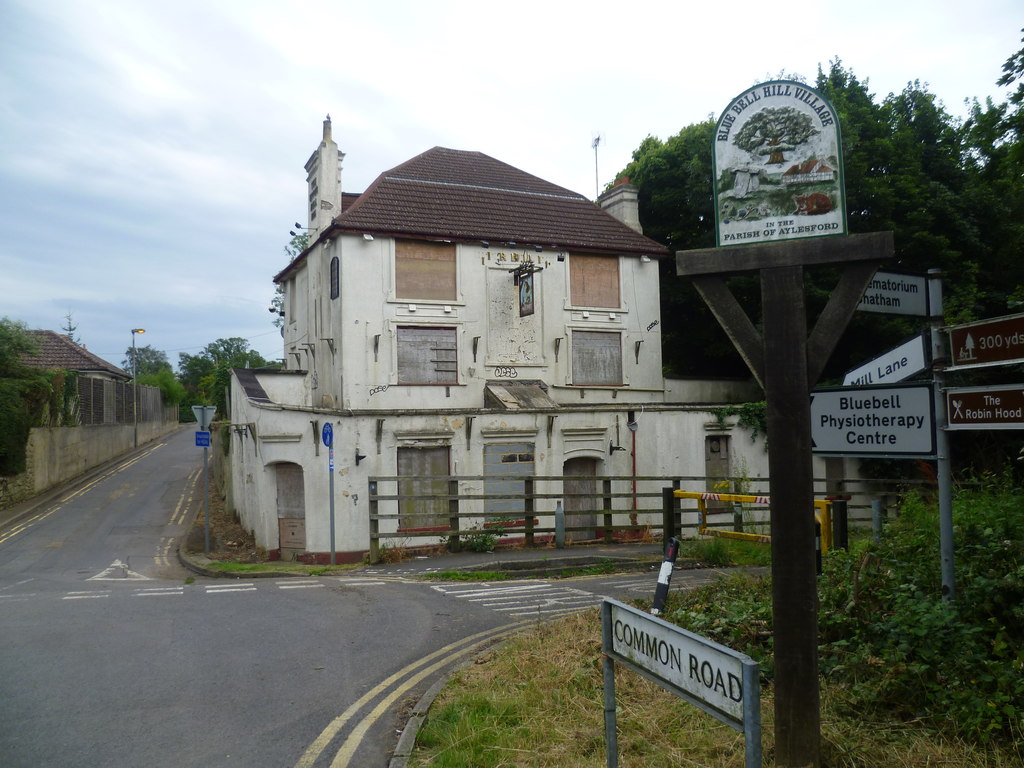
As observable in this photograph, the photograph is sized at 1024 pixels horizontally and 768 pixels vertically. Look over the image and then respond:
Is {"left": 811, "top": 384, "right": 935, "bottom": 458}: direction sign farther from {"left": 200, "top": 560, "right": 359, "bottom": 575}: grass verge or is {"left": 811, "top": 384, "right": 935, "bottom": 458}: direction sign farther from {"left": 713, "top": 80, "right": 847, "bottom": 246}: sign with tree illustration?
{"left": 200, "top": 560, "right": 359, "bottom": 575}: grass verge

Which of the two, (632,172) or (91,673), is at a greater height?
(632,172)

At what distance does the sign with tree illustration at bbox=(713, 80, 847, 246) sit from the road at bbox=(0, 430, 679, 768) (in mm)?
4488

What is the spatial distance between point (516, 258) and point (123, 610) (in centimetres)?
1512

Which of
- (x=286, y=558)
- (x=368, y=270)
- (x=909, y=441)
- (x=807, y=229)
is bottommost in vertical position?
(x=286, y=558)

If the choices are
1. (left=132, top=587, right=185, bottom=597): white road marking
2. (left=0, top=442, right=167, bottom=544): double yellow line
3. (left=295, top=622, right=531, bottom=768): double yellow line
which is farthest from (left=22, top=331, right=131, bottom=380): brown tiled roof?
(left=295, top=622, right=531, bottom=768): double yellow line

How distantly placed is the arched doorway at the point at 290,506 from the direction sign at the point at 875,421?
14.9 meters

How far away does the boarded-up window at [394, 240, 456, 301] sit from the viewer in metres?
21.5

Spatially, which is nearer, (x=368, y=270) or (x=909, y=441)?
(x=909, y=441)

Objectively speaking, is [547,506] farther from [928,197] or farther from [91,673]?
[928,197]

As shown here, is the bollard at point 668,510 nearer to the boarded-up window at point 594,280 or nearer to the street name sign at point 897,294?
the street name sign at point 897,294

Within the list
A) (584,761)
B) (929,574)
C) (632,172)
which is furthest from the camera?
(632,172)

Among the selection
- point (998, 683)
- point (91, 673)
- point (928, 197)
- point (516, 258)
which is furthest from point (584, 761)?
point (928, 197)

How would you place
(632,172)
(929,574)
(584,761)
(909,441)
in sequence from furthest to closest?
(632,172), (929,574), (909,441), (584,761)

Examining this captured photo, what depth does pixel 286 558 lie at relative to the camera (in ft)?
59.8
